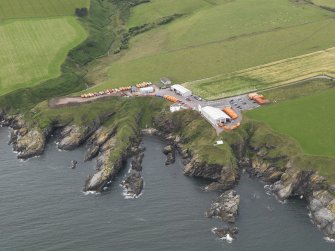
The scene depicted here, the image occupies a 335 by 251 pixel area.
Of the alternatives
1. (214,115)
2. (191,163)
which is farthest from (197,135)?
(191,163)

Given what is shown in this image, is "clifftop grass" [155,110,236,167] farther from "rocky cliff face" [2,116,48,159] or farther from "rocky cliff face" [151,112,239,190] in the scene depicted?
"rocky cliff face" [2,116,48,159]

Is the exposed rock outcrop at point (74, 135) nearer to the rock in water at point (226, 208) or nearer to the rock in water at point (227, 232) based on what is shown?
the rock in water at point (226, 208)

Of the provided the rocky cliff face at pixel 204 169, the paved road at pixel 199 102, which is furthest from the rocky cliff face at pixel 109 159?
the paved road at pixel 199 102

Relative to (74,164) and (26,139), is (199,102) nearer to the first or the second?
(74,164)

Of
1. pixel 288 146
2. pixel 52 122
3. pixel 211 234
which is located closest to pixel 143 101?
pixel 52 122

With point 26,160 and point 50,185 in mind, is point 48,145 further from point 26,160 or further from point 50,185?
point 50,185
